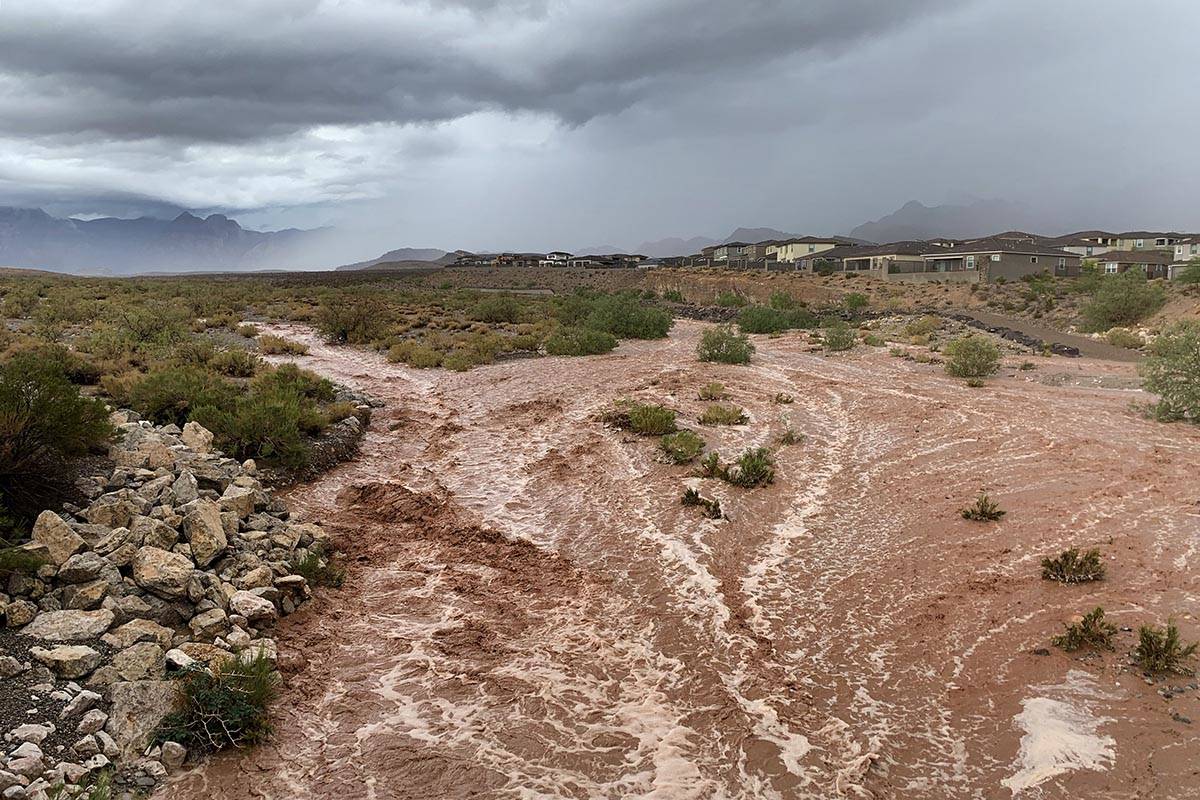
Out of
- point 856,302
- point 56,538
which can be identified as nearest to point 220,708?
point 56,538

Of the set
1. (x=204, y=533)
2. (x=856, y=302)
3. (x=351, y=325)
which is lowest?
(x=204, y=533)

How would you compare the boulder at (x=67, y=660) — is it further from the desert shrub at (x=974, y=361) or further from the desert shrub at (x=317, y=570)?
the desert shrub at (x=974, y=361)

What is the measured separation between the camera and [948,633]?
705 centimetres

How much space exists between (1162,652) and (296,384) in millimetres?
16027

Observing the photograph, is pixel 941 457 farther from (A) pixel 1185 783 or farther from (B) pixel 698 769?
(B) pixel 698 769

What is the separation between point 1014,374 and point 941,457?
12237 mm

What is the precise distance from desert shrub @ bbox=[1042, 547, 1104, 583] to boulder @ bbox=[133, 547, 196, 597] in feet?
30.2

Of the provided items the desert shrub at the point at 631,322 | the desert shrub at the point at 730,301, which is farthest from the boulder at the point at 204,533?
the desert shrub at the point at 730,301


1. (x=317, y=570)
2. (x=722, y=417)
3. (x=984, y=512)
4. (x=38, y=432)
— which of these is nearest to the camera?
(x=38, y=432)

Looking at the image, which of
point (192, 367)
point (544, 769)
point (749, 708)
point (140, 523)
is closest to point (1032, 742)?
point (749, 708)

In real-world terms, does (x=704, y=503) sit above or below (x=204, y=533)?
below

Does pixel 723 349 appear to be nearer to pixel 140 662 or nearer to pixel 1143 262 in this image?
pixel 140 662

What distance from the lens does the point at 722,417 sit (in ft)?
52.5

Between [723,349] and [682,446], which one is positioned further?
[723,349]
